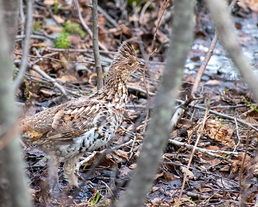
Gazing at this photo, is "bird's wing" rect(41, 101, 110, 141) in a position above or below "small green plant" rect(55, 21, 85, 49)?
below

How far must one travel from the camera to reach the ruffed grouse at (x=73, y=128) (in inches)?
145

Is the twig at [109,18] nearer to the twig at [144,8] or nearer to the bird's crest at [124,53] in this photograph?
the twig at [144,8]

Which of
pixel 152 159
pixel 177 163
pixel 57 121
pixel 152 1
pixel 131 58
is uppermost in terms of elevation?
pixel 152 1

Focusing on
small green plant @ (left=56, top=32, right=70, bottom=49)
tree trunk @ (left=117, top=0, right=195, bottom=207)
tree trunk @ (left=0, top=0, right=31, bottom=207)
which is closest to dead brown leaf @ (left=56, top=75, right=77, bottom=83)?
small green plant @ (left=56, top=32, right=70, bottom=49)

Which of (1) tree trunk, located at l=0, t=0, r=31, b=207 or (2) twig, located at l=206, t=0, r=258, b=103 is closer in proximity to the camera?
(2) twig, located at l=206, t=0, r=258, b=103

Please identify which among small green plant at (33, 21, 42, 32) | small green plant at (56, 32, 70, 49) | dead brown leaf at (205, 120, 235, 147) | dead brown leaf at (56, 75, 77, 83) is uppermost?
small green plant at (33, 21, 42, 32)

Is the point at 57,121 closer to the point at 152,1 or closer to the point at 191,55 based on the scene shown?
the point at 191,55

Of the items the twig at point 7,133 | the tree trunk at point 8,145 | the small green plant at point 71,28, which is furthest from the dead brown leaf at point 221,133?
the small green plant at point 71,28

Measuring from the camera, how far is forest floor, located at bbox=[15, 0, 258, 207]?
12.3ft

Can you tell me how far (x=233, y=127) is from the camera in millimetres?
4957

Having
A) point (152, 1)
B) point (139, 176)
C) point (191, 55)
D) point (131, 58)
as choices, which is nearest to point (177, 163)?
point (131, 58)

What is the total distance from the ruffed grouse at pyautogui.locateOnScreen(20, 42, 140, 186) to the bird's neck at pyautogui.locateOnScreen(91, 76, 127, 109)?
0.04ft

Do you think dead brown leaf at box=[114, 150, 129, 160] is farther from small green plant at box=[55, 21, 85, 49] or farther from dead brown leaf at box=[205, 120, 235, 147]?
small green plant at box=[55, 21, 85, 49]

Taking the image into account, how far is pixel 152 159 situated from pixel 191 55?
634cm
